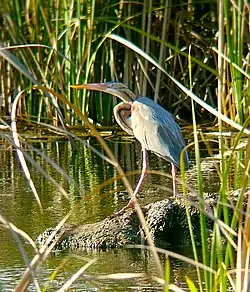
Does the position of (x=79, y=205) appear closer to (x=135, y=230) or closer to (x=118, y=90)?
(x=135, y=230)

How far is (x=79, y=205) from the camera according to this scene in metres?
3.70

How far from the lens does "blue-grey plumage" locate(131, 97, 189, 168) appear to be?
20.4 ft

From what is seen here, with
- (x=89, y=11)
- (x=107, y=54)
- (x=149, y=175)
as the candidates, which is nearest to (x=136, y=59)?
(x=107, y=54)

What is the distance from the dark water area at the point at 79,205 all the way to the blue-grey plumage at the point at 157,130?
28 cm

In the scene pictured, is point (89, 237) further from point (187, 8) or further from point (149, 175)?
point (187, 8)

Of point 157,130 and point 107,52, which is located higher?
point 107,52

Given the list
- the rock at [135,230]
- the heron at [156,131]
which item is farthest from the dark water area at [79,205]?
the heron at [156,131]

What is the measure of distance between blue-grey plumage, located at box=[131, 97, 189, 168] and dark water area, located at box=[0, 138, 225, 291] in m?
0.28

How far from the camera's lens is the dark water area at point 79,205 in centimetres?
404

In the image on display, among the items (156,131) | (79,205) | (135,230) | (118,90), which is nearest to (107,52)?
(118,90)

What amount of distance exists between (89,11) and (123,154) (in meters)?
1.29

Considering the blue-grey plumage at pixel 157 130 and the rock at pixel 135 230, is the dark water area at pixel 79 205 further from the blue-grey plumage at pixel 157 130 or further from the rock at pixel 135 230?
the blue-grey plumage at pixel 157 130

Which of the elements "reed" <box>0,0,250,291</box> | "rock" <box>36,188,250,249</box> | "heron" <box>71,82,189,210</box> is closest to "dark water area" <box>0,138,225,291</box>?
"rock" <box>36,188,250,249</box>

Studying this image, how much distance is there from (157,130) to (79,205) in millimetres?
2649
